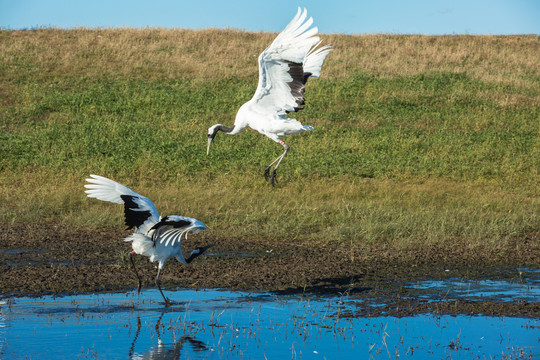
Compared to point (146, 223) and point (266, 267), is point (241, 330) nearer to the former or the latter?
point (146, 223)

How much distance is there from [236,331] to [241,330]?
6 cm

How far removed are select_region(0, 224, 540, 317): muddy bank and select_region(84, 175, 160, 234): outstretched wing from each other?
99 centimetres

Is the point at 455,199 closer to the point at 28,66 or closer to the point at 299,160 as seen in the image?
the point at 299,160

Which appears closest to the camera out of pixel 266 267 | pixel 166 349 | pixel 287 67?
pixel 166 349

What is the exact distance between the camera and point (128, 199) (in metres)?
7.13

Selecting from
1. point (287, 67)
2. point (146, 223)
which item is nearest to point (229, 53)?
point (287, 67)

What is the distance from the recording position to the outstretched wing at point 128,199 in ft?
23.4

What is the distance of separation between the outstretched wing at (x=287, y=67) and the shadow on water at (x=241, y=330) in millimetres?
3982

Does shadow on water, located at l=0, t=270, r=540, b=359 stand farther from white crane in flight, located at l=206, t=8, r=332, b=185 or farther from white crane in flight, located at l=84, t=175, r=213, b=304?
white crane in flight, located at l=206, t=8, r=332, b=185

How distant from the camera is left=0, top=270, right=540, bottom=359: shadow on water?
5.81m

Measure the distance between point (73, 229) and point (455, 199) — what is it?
7381mm

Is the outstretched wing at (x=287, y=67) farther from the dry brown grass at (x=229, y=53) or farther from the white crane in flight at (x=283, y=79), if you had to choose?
the dry brown grass at (x=229, y=53)

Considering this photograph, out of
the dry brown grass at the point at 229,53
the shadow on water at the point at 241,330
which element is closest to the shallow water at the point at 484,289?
the shadow on water at the point at 241,330

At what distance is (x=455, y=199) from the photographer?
13836 millimetres
